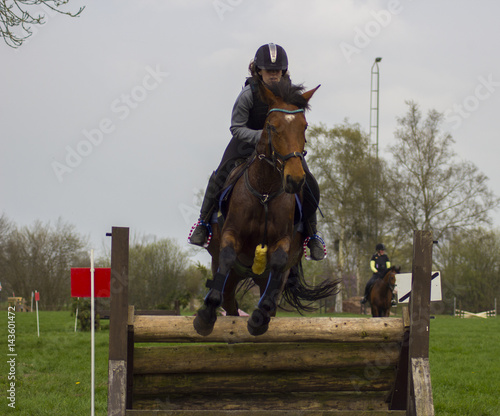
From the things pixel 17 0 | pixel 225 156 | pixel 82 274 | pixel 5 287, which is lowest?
pixel 5 287

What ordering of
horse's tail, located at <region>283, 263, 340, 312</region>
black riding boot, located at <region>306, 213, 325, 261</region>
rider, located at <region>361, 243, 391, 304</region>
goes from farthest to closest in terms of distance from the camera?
rider, located at <region>361, 243, 391, 304</region>, horse's tail, located at <region>283, 263, 340, 312</region>, black riding boot, located at <region>306, 213, 325, 261</region>

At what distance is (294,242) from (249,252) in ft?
1.94

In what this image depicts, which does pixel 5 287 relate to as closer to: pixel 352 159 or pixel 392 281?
pixel 352 159

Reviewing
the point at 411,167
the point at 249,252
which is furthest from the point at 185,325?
the point at 411,167

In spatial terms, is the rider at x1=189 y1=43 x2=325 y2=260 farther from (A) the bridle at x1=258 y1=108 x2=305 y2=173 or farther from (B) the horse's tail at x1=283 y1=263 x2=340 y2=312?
(B) the horse's tail at x1=283 y1=263 x2=340 y2=312

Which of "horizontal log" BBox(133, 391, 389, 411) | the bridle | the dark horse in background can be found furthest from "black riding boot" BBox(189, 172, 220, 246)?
"horizontal log" BBox(133, 391, 389, 411)

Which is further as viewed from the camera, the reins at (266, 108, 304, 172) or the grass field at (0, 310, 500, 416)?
the grass field at (0, 310, 500, 416)

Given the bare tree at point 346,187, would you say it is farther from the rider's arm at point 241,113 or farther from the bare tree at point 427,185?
the rider's arm at point 241,113

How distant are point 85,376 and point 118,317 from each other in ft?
14.0

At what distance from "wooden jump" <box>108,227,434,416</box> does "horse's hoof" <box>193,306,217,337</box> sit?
6 cm

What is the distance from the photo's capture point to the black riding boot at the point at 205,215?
14.8ft

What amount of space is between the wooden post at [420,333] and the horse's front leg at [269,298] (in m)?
0.93

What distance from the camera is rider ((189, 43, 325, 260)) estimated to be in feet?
13.9

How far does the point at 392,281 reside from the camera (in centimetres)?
1326
